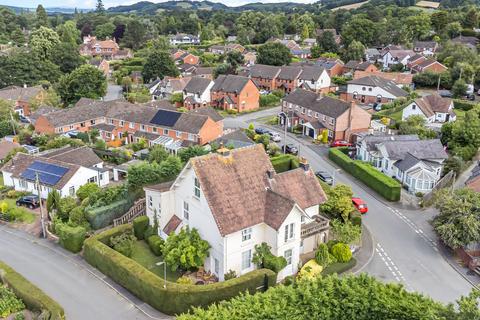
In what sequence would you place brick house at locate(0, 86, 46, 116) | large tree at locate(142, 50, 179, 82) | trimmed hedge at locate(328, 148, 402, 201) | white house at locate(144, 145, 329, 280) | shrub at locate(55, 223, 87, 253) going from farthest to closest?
large tree at locate(142, 50, 179, 82)
brick house at locate(0, 86, 46, 116)
trimmed hedge at locate(328, 148, 402, 201)
shrub at locate(55, 223, 87, 253)
white house at locate(144, 145, 329, 280)

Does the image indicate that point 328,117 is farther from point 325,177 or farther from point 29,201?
point 29,201

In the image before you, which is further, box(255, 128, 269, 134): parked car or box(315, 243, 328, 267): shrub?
box(255, 128, 269, 134): parked car

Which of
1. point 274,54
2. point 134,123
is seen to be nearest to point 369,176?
point 134,123

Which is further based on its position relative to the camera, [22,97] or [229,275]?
[22,97]

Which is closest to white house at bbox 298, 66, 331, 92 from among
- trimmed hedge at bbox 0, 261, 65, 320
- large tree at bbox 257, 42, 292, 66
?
large tree at bbox 257, 42, 292, 66

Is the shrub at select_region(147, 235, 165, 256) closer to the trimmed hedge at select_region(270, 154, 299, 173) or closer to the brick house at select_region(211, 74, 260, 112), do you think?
the trimmed hedge at select_region(270, 154, 299, 173)
